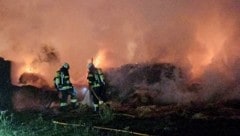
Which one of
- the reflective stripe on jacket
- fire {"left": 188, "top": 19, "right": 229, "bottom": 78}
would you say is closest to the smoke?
A: fire {"left": 188, "top": 19, "right": 229, "bottom": 78}

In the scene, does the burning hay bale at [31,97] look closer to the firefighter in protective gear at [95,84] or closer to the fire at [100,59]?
the fire at [100,59]

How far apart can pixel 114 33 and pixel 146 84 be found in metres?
5.99

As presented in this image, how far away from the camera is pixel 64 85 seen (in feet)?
58.6

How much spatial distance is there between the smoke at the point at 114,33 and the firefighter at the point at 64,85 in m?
4.62

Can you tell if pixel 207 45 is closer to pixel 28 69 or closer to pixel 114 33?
pixel 114 33

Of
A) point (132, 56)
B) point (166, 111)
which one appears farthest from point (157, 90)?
point (132, 56)

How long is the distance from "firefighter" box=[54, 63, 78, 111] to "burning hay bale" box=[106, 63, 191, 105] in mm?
2180

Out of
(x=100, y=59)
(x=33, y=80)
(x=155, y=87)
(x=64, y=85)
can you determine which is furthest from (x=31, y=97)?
(x=155, y=87)

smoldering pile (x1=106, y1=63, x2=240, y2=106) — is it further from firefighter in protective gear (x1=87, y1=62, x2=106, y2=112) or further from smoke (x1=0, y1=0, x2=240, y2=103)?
firefighter in protective gear (x1=87, y1=62, x2=106, y2=112)

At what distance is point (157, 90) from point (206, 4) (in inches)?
246

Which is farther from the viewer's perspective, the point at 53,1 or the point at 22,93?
the point at 53,1

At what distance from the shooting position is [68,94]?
1817 centimetres

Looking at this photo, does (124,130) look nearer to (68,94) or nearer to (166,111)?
(166,111)

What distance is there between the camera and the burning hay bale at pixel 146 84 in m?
18.1
